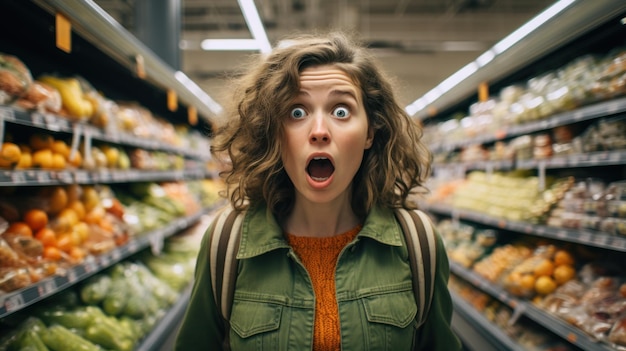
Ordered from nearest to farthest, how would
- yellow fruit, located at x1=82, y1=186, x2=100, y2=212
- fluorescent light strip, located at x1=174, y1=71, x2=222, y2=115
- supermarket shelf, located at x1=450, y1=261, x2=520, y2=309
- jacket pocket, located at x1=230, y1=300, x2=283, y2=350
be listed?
jacket pocket, located at x1=230, y1=300, x2=283, y2=350 → yellow fruit, located at x1=82, y1=186, x2=100, y2=212 → supermarket shelf, located at x1=450, y1=261, x2=520, y2=309 → fluorescent light strip, located at x1=174, y1=71, x2=222, y2=115

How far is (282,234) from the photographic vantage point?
1.33 metres

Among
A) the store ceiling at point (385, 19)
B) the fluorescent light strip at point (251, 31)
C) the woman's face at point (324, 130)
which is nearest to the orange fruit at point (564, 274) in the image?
the woman's face at point (324, 130)

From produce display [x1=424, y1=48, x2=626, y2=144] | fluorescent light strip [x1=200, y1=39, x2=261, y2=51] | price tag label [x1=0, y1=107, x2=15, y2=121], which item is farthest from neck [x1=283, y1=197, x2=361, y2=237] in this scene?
fluorescent light strip [x1=200, y1=39, x2=261, y2=51]

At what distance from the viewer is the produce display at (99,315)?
5.68 feet

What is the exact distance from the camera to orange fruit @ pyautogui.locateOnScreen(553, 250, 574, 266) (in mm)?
2459

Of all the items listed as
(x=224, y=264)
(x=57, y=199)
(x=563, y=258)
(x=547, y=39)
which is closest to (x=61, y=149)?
(x=57, y=199)

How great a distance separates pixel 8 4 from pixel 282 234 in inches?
59.1

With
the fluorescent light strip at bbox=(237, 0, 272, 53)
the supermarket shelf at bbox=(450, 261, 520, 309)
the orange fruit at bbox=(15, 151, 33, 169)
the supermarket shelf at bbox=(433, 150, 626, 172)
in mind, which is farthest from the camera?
the fluorescent light strip at bbox=(237, 0, 272, 53)

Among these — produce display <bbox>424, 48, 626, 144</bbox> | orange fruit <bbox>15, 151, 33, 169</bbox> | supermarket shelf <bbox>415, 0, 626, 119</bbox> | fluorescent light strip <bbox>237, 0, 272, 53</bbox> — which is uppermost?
fluorescent light strip <bbox>237, 0, 272, 53</bbox>

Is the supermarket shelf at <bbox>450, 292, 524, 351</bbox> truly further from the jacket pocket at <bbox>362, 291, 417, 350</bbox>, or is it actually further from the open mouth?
the open mouth

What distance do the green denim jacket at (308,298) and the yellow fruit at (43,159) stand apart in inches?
37.9

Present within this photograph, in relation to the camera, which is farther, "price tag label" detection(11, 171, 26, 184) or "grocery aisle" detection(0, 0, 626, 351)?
"grocery aisle" detection(0, 0, 626, 351)

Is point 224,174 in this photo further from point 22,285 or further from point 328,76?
point 22,285

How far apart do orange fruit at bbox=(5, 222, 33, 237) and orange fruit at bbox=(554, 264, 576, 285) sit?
9.28 ft
